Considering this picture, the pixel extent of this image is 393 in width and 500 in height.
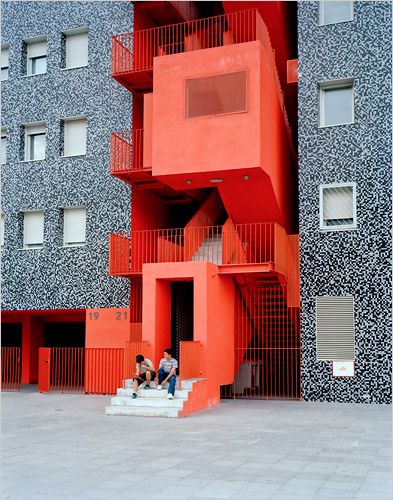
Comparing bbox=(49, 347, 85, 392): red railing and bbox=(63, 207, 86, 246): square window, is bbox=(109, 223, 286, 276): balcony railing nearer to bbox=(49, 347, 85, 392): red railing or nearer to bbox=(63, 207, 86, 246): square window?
bbox=(63, 207, 86, 246): square window

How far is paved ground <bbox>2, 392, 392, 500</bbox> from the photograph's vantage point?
25.8 ft

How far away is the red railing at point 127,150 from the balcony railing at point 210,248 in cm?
210

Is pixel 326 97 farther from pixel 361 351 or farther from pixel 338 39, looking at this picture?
pixel 361 351

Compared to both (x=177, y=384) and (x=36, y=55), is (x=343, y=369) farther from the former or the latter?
(x=36, y=55)

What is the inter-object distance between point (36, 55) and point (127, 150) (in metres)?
5.75

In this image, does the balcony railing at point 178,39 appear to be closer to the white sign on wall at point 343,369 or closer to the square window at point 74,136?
the square window at point 74,136

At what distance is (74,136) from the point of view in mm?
23156

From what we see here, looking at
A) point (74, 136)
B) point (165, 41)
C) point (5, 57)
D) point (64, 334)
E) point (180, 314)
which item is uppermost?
point (5, 57)

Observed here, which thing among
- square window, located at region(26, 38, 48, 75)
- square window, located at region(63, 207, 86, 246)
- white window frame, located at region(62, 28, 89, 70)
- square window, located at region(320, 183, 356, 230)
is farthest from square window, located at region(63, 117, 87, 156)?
square window, located at region(320, 183, 356, 230)

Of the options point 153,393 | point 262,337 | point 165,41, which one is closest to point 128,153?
point 165,41

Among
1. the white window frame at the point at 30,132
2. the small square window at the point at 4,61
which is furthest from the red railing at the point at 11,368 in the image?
the small square window at the point at 4,61

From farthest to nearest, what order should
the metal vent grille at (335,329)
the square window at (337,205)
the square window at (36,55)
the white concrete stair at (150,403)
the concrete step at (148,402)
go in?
the square window at (36,55), the square window at (337,205), the metal vent grille at (335,329), the concrete step at (148,402), the white concrete stair at (150,403)

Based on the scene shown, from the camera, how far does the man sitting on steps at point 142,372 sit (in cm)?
1586

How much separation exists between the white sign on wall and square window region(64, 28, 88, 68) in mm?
12987
